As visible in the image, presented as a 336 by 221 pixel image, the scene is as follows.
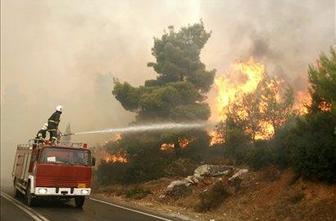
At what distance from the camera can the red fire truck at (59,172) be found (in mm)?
17766

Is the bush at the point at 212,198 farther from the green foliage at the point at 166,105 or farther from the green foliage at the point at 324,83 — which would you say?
the green foliage at the point at 166,105

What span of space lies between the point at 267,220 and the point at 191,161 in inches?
629

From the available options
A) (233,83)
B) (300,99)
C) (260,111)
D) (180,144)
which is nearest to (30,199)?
(260,111)

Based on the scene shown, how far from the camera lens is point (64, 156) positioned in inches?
722

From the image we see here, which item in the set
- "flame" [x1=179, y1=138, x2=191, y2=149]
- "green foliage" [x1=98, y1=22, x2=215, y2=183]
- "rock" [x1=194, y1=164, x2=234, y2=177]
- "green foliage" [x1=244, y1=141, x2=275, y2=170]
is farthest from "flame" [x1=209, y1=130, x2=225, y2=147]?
"green foliage" [x1=244, y1=141, x2=275, y2=170]

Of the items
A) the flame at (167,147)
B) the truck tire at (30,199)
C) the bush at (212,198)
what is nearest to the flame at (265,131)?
the bush at (212,198)

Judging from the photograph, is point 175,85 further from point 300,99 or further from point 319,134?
point 319,134

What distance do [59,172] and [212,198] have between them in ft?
22.6

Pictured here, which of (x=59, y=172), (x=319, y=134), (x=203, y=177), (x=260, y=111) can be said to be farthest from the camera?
(x=260, y=111)

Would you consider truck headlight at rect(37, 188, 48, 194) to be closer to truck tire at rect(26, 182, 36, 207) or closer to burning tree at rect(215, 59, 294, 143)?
truck tire at rect(26, 182, 36, 207)

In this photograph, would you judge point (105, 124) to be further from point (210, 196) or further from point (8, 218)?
point (8, 218)

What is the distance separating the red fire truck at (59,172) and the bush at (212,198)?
5.13 meters

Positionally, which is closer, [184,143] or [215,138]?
[184,143]

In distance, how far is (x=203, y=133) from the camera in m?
33.8
